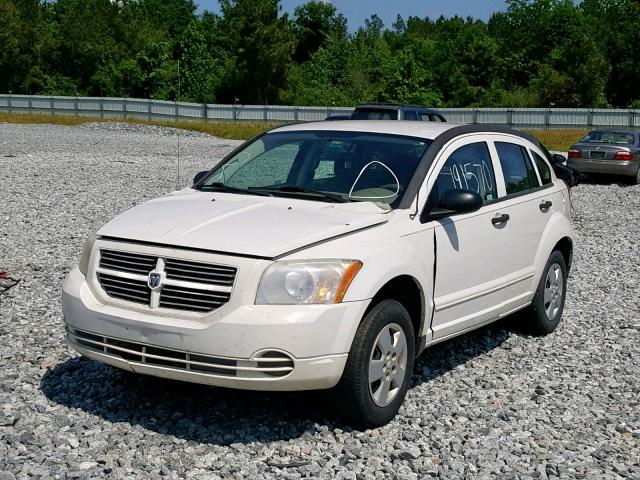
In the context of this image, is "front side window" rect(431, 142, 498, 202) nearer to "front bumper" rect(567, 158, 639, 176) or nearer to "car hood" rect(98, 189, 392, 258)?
"car hood" rect(98, 189, 392, 258)

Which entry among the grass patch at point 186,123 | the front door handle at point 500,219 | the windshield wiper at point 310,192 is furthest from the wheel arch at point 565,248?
the grass patch at point 186,123

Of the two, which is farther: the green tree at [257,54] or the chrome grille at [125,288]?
the green tree at [257,54]

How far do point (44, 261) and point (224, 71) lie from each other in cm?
5920

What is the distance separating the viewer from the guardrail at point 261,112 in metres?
46.4

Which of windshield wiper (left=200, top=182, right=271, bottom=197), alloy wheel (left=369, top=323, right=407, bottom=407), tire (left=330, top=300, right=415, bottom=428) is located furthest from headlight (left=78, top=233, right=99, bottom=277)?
alloy wheel (left=369, top=323, right=407, bottom=407)

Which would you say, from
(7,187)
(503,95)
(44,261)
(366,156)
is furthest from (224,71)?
(366,156)

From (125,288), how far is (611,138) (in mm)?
21251

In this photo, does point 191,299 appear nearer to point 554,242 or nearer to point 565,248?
point 554,242

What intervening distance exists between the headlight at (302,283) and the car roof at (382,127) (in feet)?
6.07

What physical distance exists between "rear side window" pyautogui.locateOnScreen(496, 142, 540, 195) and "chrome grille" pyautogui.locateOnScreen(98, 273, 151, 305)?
3.22 meters

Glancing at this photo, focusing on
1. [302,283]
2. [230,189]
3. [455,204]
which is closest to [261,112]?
[230,189]

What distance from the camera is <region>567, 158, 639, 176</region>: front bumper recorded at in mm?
23312

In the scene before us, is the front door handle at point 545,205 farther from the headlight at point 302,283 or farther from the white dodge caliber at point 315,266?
the headlight at point 302,283

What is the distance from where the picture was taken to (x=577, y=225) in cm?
1611
